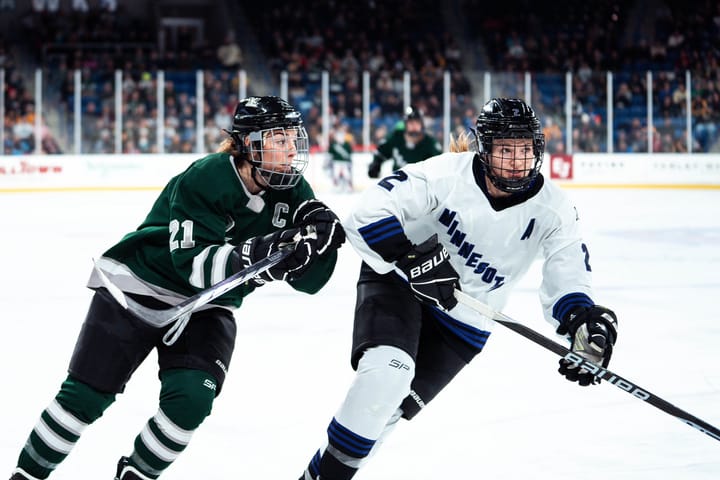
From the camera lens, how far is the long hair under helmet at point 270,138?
2330 mm

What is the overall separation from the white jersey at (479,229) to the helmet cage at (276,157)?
167 mm

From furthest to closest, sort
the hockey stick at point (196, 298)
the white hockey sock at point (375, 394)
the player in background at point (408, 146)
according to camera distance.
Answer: the player in background at point (408, 146)
the hockey stick at point (196, 298)
the white hockey sock at point (375, 394)

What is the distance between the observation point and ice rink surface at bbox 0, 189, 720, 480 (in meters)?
2.67

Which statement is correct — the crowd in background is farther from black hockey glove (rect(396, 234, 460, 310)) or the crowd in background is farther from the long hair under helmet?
black hockey glove (rect(396, 234, 460, 310))

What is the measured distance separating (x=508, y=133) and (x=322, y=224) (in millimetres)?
466

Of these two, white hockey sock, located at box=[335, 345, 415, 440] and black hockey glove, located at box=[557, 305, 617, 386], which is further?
black hockey glove, located at box=[557, 305, 617, 386]

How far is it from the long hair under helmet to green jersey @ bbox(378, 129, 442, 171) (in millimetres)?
5587

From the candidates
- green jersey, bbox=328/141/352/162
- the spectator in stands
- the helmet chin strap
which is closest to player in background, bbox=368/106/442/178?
the helmet chin strap

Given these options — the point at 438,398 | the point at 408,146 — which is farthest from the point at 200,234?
the point at 408,146

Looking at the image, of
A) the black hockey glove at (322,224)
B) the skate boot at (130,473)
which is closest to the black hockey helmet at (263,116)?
the black hockey glove at (322,224)

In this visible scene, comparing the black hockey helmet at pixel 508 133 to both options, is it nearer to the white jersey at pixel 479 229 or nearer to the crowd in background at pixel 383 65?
the white jersey at pixel 479 229

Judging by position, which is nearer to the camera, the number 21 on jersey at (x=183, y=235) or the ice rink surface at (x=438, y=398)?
the number 21 on jersey at (x=183, y=235)

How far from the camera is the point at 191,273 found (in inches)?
89.0

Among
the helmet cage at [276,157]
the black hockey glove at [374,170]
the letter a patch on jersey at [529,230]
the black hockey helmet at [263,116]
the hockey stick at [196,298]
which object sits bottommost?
the hockey stick at [196,298]
